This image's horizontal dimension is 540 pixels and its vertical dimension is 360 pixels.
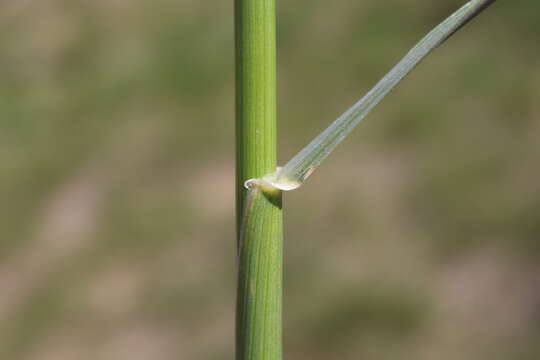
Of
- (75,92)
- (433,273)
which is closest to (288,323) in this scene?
(433,273)

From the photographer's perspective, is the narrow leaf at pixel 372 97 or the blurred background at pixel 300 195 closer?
the narrow leaf at pixel 372 97

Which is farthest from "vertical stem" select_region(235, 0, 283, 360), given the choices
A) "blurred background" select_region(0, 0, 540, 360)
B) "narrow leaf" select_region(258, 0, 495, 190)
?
"blurred background" select_region(0, 0, 540, 360)

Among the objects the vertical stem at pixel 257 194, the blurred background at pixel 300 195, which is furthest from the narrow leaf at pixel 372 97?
the blurred background at pixel 300 195

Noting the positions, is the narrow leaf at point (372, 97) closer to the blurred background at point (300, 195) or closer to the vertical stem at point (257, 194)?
the vertical stem at point (257, 194)

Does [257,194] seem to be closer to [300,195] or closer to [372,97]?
[372,97]

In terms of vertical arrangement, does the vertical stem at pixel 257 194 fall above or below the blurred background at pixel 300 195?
below

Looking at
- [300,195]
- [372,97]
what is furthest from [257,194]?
[300,195]

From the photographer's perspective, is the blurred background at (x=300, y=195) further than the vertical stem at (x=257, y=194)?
Yes
